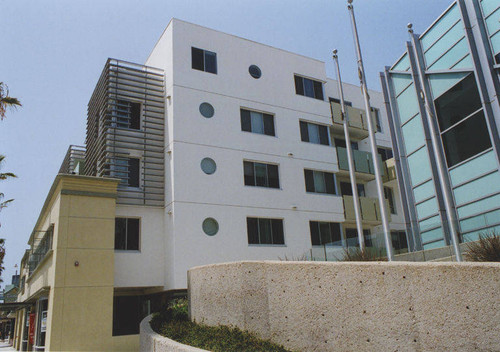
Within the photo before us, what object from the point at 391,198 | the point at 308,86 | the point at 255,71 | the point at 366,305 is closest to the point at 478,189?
the point at 366,305

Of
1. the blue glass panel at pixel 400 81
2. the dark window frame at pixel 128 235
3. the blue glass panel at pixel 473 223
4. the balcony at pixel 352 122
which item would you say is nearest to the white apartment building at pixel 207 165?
the dark window frame at pixel 128 235

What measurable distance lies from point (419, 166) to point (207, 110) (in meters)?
10.4

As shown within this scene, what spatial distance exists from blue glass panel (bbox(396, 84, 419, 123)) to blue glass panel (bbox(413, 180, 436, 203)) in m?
3.16

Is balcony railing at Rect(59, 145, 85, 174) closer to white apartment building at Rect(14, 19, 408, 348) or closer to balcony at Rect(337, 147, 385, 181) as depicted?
white apartment building at Rect(14, 19, 408, 348)

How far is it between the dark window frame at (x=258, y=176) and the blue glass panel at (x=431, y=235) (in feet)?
28.5

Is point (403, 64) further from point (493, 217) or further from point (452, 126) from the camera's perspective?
point (493, 217)

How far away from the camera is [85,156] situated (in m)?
26.0

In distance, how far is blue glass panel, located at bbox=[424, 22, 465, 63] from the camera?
52.3ft

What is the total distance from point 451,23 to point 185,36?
12570 mm

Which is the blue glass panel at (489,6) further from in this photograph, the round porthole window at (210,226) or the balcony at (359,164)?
the round porthole window at (210,226)

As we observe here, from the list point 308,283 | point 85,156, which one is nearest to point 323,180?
point 85,156

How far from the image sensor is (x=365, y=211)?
2594 cm

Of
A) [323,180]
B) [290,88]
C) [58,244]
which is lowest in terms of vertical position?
[58,244]

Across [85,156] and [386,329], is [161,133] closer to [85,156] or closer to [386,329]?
[85,156]
